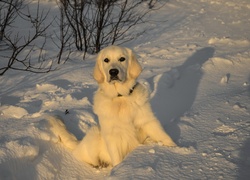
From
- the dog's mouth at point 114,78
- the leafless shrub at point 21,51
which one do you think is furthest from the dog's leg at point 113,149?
the leafless shrub at point 21,51

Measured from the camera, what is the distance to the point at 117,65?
3.03 meters

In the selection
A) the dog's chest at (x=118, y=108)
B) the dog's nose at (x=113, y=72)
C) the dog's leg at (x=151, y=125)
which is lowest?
the dog's leg at (x=151, y=125)

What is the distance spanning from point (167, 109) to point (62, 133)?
151cm

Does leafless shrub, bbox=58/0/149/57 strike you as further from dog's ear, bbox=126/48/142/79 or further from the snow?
dog's ear, bbox=126/48/142/79

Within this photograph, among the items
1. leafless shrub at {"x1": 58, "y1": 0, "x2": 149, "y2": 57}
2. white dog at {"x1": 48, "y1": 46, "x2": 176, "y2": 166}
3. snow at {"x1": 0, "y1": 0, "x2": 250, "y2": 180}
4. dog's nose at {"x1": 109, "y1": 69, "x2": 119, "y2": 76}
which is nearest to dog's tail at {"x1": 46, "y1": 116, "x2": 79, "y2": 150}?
snow at {"x1": 0, "y1": 0, "x2": 250, "y2": 180}

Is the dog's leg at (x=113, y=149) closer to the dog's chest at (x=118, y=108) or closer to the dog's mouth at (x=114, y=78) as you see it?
the dog's chest at (x=118, y=108)

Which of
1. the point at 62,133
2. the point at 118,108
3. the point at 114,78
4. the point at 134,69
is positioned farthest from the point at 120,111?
the point at 62,133

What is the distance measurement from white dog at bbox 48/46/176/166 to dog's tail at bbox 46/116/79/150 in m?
0.26

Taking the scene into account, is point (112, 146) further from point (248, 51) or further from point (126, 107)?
point (248, 51)

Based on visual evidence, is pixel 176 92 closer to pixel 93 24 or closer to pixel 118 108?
pixel 118 108

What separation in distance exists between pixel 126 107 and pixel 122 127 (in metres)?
0.20

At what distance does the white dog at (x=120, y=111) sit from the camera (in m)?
2.92

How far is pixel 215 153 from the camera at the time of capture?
2.67 meters

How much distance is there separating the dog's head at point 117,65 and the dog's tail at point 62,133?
82cm
